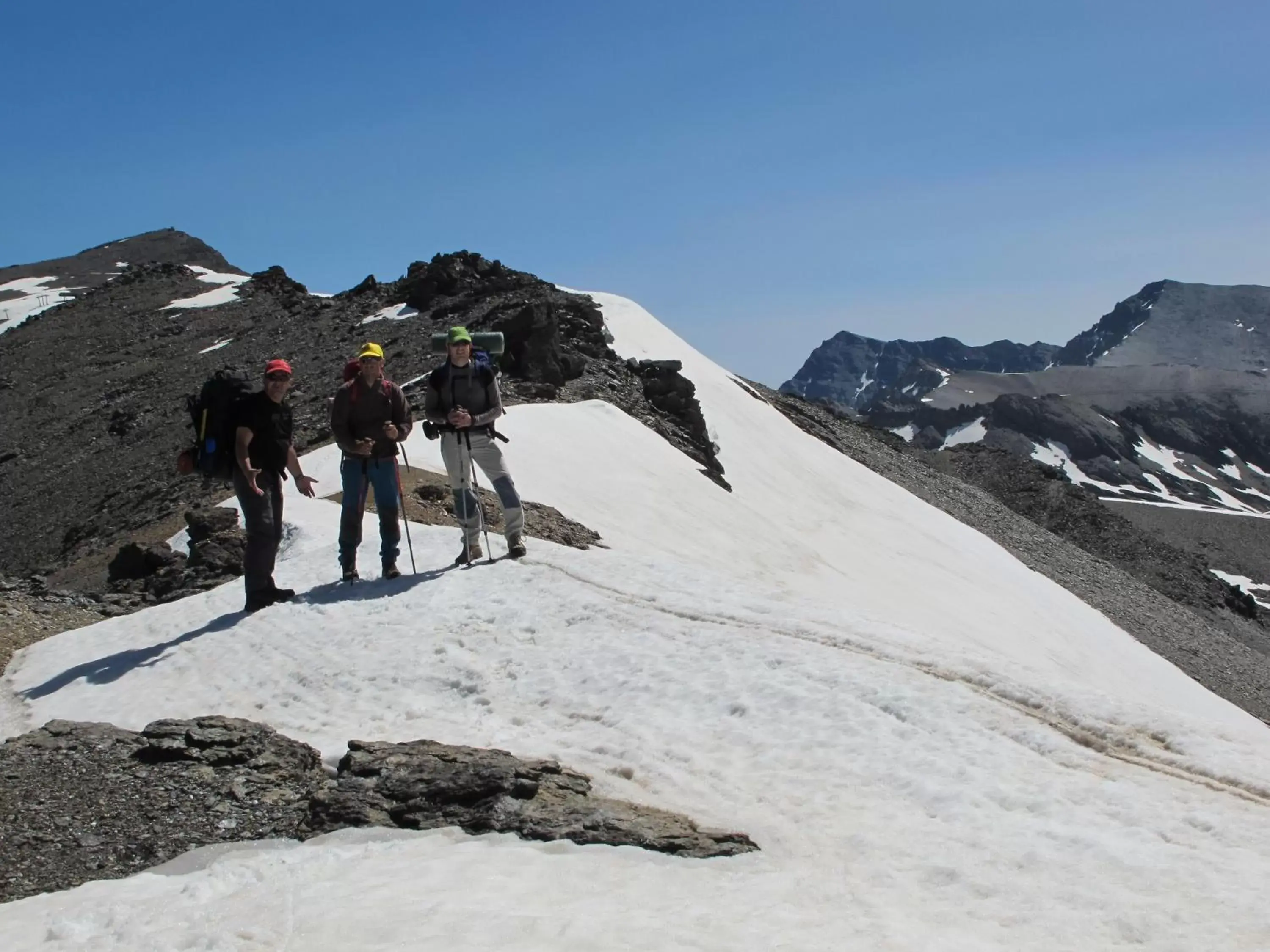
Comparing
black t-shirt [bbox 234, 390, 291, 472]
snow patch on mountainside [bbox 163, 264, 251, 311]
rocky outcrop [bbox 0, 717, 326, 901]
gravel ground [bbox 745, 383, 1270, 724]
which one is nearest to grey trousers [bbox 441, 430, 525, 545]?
black t-shirt [bbox 234, 390, 291, 472]

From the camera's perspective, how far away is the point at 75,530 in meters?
33.2

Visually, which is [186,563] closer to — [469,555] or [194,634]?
[194,634]

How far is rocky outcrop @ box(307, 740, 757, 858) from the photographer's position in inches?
299

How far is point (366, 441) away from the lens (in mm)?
13922

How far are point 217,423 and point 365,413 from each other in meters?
1.94

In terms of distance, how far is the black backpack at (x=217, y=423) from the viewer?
12531 mm

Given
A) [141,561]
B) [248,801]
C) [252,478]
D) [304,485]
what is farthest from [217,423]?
[141,561]

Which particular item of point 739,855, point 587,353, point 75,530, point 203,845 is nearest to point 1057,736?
point 739,855

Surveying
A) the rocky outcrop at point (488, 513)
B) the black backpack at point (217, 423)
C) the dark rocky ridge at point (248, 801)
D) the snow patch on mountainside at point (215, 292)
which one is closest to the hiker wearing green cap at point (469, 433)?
the rocky outcrop at point (488, 513)

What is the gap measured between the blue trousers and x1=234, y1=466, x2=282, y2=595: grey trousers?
932 mm

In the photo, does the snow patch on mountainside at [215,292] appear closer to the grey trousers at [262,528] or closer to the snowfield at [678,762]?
the snowfield at [678,762]

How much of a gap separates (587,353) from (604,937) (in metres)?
37.2

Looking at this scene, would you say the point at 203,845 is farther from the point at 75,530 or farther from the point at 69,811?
the point at 75,530

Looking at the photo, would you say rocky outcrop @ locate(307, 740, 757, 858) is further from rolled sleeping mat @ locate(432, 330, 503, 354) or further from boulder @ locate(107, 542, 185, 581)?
boulder @ locate(107, 542, 185, 581)
